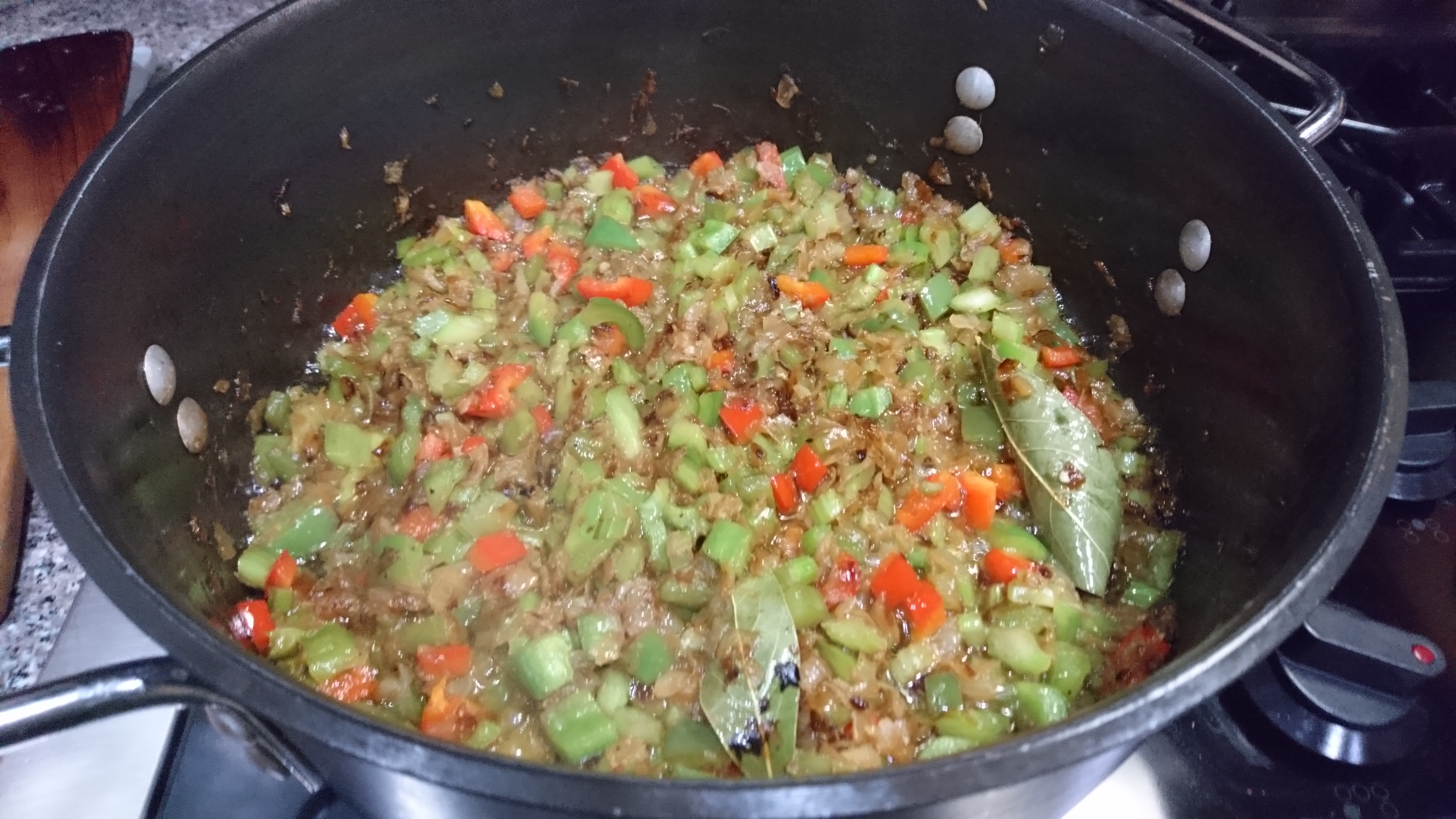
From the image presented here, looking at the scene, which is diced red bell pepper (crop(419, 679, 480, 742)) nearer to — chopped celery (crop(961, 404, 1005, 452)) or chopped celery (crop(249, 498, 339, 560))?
chopped celery (crop(249, 498, 339, 560))

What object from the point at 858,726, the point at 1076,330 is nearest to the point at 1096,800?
the point at 858,726

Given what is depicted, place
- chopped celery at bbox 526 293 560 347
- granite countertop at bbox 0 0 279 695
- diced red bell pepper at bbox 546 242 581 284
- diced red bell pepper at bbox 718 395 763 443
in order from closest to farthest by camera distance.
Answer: diced red bell pepper at bbox 718 395 763 443 < chopped celery at bbox 526 293 560 347 < diced red bell pepper at bbox 546 242 581 284 < granite countertop at bbox 0 0 279 695

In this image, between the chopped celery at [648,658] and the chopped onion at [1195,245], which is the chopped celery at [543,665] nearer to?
the chopped celery at [648,658]

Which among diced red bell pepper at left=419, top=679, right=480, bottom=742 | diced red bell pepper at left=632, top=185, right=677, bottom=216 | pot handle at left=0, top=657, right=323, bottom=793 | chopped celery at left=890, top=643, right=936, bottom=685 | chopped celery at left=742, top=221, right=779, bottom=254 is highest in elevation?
pot handle at left=0, top=657, right=323, bottom=793

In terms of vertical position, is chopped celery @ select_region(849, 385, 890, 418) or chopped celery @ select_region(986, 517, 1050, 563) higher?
chopped celery @ select_region(849, 385, 890, 418)

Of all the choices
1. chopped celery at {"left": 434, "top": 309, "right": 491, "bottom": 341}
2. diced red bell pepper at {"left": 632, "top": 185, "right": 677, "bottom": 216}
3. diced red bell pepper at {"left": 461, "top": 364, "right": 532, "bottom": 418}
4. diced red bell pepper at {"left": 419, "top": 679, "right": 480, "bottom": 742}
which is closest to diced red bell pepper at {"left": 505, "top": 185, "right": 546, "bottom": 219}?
diced red bell pepper at {"left": 632, "top": 185, "right": 677, "bottom": 216}

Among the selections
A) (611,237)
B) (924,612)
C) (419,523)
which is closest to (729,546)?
(924,612)
